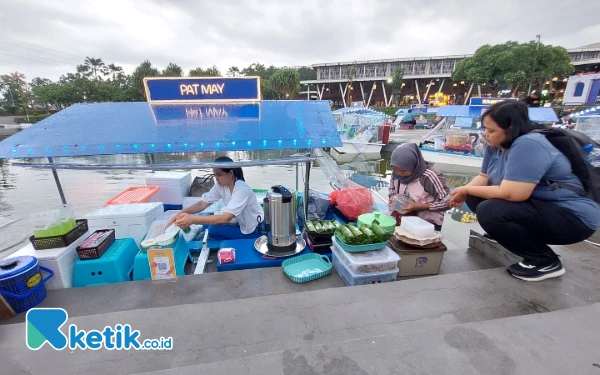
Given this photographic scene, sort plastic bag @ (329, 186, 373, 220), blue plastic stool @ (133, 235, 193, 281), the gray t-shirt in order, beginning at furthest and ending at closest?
1. plastic bag @ (329, 186, 373, 220)
2. blue plastic stool @ (133, 235, 193, 281)
3. the gray t-shirt

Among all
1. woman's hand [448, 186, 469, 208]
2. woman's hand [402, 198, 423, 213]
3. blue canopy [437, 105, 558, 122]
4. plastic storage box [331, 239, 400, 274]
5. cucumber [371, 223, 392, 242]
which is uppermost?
blue canopy [437, 105, 558, 122]

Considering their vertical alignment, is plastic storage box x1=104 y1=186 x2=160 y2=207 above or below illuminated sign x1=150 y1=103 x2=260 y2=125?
below

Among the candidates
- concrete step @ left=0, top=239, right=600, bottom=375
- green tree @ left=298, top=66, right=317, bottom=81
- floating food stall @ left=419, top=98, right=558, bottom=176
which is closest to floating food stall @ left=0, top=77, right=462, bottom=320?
concrete step @ left=0, top=239, right=600, bottom=375

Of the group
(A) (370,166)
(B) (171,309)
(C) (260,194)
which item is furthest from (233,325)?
(A) (370,166)

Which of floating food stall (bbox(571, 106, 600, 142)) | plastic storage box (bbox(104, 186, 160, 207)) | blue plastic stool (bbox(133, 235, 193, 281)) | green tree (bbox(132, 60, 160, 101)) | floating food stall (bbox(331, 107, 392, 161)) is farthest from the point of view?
green tree (bbox(132, 60, 160, 101))

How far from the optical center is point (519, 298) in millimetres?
A: 2105

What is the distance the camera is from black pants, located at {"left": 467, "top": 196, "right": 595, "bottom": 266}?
2041 millimetres

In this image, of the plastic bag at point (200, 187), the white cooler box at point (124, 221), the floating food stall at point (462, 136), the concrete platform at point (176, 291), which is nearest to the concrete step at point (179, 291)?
the concrete platform at point (176, 291)

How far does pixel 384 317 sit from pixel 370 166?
1434 centimetres

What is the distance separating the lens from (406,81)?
170 feet

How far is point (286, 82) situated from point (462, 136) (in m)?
34.0

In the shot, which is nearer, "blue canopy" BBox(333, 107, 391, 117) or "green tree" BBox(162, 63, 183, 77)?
"blue canopy" BBox(333, 107, 391, 117)

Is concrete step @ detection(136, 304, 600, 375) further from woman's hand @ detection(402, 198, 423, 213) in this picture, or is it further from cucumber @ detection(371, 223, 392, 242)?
woman's hand @ detection(402, 198, 423, 213)

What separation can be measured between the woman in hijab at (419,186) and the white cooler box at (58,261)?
11.7ft
